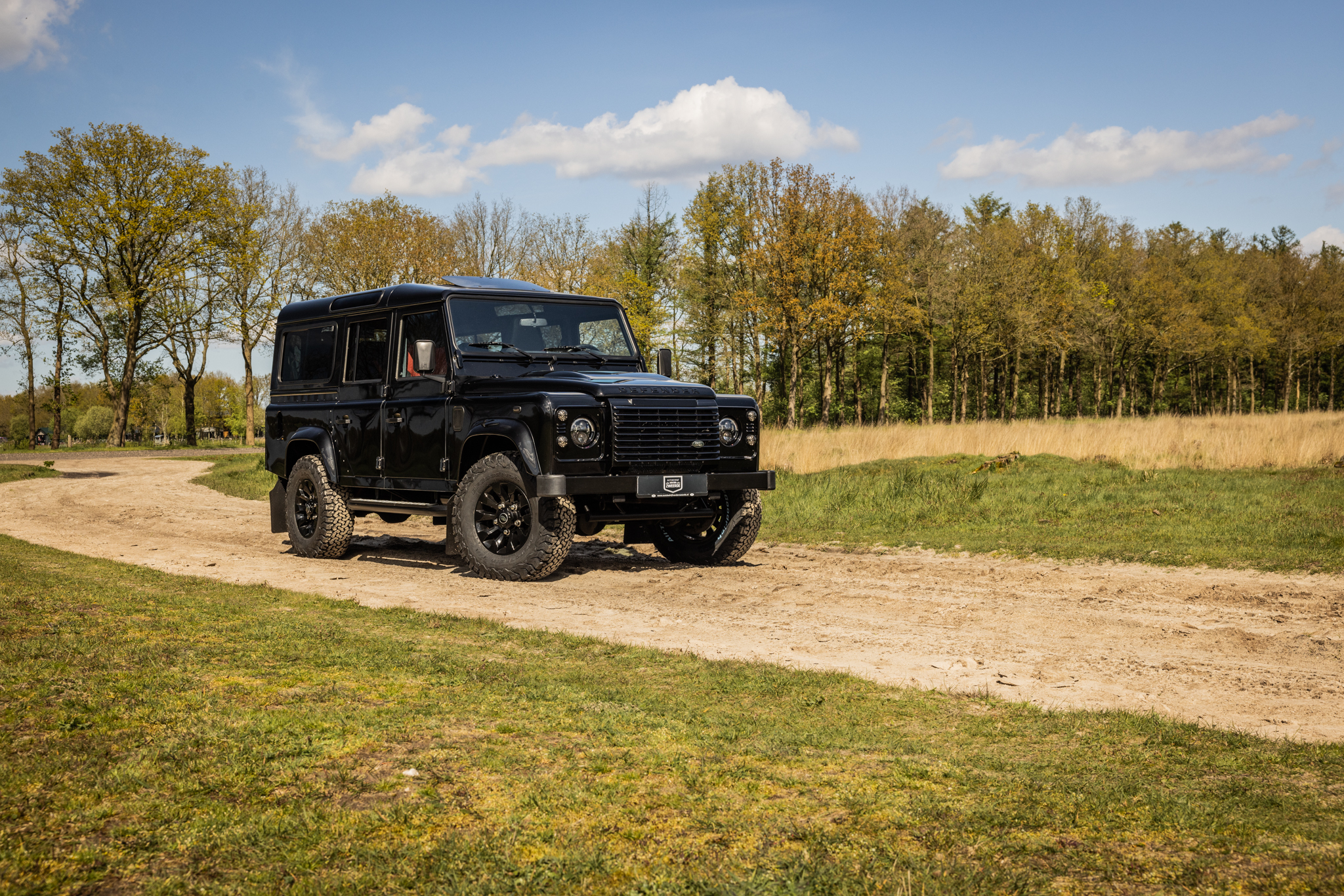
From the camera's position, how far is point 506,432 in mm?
9094

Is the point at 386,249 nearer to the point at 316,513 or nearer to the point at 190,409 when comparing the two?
the point at 190,409

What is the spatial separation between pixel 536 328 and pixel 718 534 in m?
2.93

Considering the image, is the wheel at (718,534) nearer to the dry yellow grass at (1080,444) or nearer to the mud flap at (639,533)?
the mud flap at (639,533)

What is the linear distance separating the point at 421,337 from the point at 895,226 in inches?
1612

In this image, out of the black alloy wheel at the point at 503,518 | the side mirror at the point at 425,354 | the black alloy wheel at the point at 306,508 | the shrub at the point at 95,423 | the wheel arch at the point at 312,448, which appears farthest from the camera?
the shrub at the point at 95,423

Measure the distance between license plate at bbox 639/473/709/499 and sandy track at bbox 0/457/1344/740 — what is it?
2.73ft

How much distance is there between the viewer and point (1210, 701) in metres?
5.03

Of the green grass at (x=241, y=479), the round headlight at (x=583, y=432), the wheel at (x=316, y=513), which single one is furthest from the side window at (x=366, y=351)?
the green grass at (x=241, y=479)

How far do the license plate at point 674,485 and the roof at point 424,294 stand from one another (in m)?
2.26

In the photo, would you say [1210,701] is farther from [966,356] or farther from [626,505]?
[966,356]

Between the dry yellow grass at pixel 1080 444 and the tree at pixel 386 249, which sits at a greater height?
the tree at pixel 386 249

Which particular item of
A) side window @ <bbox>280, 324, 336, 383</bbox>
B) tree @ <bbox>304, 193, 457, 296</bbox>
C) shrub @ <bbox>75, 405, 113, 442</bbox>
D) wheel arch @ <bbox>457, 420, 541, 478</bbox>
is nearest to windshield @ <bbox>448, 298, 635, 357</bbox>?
wheel arch @ <bbox>457, 420, 541, 478</bbox>

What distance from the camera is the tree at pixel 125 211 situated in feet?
126

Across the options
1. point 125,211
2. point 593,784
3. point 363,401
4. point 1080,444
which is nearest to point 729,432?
point 363,401
